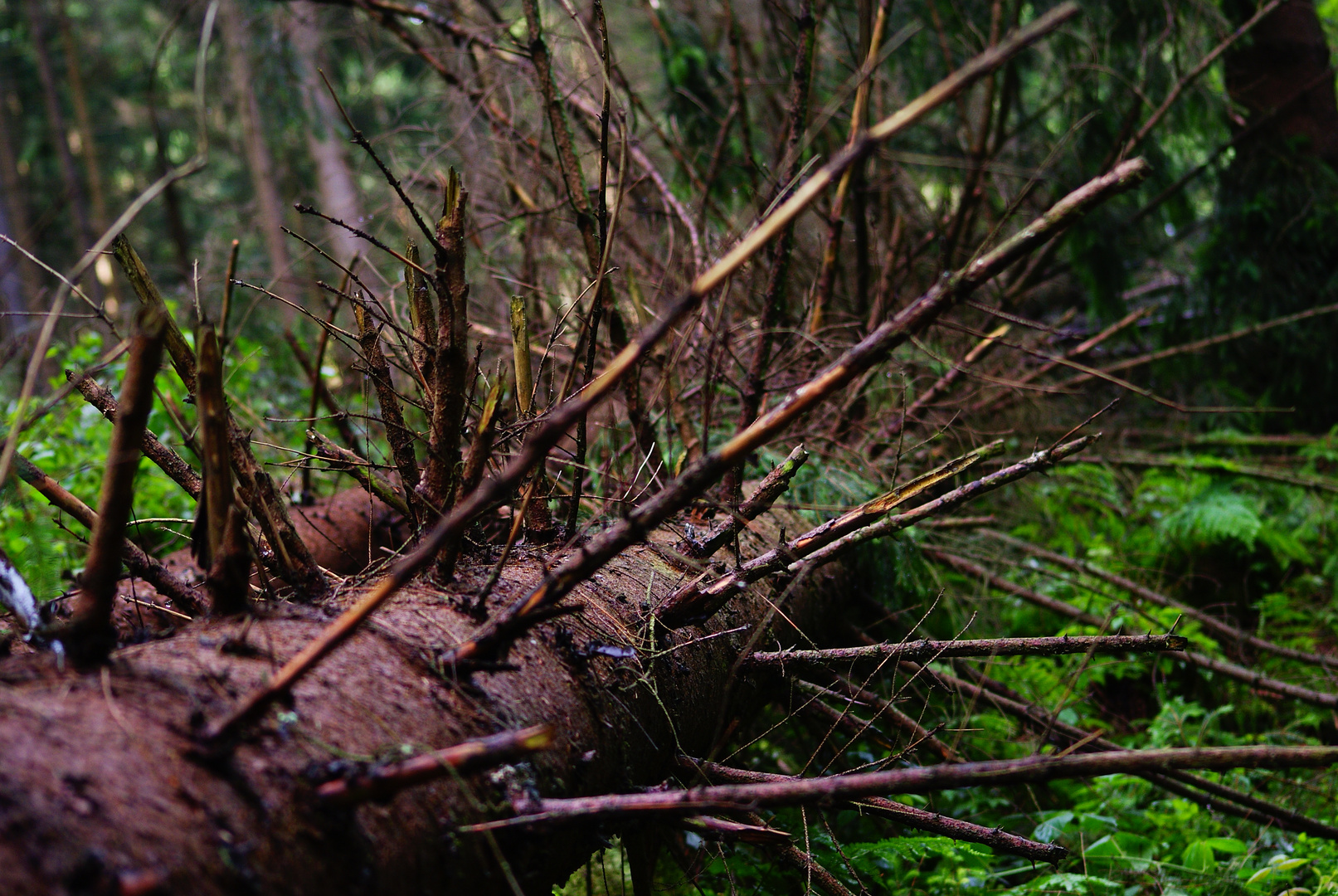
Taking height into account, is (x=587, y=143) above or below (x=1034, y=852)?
above

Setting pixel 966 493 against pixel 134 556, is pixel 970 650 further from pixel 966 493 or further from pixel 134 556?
pixel 134 556

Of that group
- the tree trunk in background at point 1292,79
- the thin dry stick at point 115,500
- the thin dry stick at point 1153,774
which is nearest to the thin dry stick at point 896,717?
the thin dry stick at point 1153,774

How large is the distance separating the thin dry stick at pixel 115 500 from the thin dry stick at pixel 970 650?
4.25 feet

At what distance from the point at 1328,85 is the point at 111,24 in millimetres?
22175

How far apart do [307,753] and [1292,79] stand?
22.9 ft

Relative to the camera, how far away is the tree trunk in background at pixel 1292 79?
544 centimetres

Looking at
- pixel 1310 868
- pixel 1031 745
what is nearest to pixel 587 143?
pixel 1031 745

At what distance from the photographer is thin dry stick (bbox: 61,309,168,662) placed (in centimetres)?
105

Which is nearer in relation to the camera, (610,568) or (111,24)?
(610,568)

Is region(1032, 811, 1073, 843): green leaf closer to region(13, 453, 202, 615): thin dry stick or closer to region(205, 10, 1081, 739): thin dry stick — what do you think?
region(205, 10, 1081, 739): thin dry stick

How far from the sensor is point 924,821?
178 centimetres

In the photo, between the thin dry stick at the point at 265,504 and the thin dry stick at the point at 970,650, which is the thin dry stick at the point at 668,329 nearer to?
the thin dry stick at the point at 265,504

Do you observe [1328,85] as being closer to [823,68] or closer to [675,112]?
[823,68]

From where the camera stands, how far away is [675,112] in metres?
5.02
